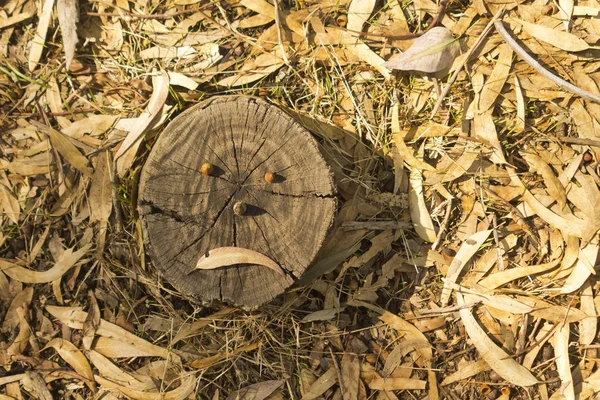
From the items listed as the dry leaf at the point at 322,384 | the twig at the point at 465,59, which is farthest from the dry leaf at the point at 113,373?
the twig at the point at 465,59

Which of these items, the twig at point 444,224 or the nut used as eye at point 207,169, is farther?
the twig at point 444,224

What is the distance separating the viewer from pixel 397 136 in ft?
9.29

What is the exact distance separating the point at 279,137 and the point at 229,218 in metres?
0.43

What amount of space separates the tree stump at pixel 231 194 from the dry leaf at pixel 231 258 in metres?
0.02

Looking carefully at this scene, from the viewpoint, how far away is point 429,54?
2750mm

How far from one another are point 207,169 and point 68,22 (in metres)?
1.27

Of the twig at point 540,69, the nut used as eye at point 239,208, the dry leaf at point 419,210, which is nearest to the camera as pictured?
the nut used as eye at point 239,208

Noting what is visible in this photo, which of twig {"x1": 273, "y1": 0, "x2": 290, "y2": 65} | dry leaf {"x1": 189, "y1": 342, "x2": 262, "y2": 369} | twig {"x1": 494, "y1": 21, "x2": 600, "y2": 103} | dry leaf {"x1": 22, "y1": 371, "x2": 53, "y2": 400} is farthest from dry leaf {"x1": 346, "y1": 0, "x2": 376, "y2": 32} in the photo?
dry leaf {"x1": 22, "y1": 371, "x2": 53, "y2": 400}

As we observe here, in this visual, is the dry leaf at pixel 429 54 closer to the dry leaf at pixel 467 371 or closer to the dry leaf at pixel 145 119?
the dry leaf at pixel 145 119

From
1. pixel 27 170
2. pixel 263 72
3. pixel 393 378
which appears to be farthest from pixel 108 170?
pixel 393 378

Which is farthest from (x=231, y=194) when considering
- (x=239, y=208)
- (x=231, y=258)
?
(x=231, y=258)

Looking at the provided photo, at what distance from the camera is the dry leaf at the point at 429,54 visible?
275cm

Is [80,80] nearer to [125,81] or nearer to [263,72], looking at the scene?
[125,81]

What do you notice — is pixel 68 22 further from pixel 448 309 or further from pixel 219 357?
pixel 448 309
